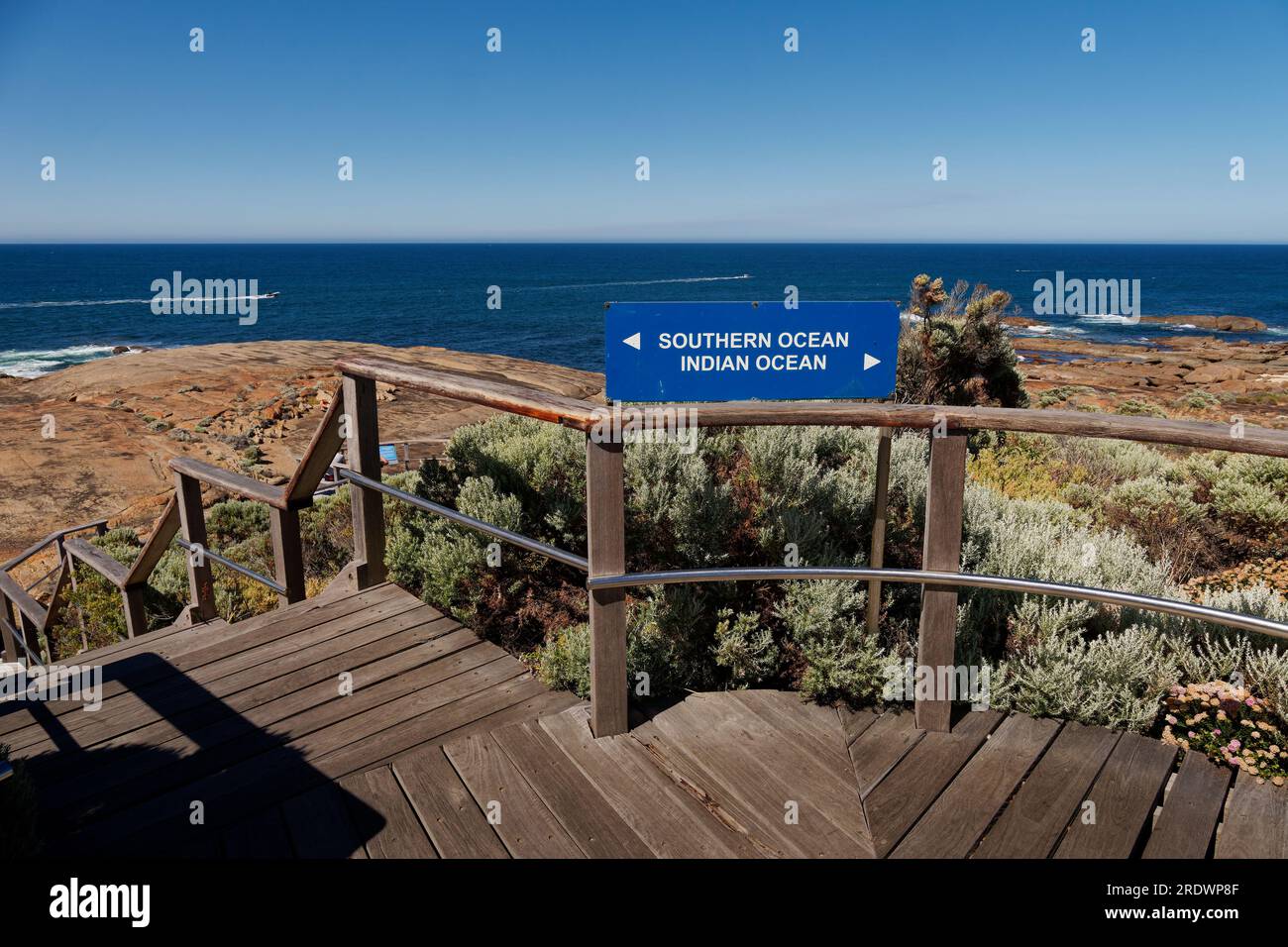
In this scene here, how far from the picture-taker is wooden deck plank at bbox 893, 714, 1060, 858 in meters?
2.55

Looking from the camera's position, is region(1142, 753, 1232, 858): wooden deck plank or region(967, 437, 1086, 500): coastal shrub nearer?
region(1142, 753, 1232, 858): wooden deck plank

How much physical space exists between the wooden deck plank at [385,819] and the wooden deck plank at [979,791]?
1478 mm

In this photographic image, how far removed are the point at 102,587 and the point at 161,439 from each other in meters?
13.4

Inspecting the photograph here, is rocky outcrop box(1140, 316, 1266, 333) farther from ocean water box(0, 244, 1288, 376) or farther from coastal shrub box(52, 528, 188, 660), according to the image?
coastal shrub box(52, 528, 188, 660)

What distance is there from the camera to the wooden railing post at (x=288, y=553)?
4.58 metres

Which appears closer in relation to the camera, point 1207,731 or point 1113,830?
point 1113,830

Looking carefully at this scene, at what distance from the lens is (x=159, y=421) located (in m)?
21.5

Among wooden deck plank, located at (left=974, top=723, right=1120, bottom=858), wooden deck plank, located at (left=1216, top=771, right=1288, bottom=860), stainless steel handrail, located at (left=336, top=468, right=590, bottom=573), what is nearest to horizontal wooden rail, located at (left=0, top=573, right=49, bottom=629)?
stainless steel handrail, located at (left=336, top=468, right=590, bottom=573)

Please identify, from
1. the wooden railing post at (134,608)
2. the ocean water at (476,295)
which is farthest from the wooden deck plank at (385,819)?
the ocean water at (476,295)

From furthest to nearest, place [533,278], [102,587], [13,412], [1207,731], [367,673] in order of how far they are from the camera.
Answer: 1. [533,278]
2. [13,412]
3. [102,587]
4. [367,673]
5. [1207,731]

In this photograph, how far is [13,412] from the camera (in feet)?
71.9
